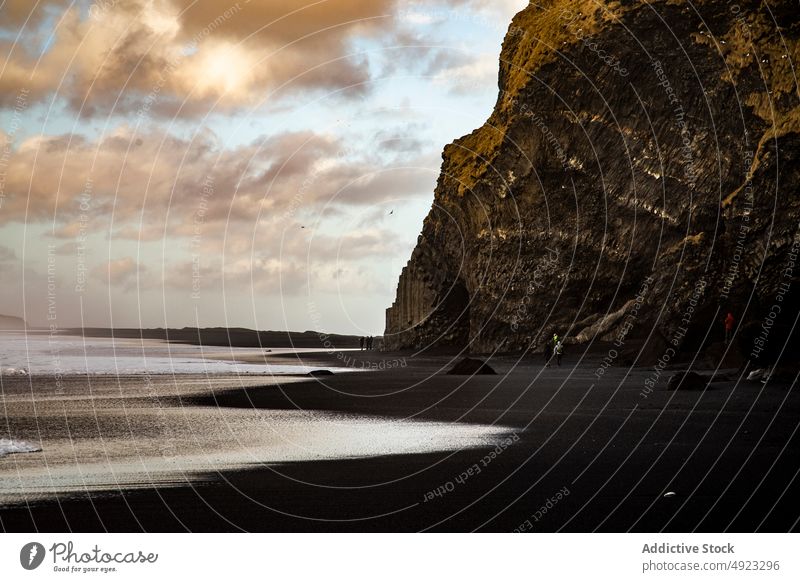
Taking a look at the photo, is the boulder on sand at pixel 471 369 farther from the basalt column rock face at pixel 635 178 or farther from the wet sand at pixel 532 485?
the wet sand at pixel 532 485

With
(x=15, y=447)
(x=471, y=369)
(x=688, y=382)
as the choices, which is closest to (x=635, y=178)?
(x=471, y=369)

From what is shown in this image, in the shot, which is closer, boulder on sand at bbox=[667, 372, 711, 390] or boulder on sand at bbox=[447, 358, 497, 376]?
boulder on sand at bbox=[667, 372, 711, 390]

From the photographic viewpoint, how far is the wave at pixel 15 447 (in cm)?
1683

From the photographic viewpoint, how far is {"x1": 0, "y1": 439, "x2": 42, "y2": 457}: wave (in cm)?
1683

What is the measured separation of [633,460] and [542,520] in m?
5.16

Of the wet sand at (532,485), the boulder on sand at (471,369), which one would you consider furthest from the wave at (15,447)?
the boulder on sand at (471,369)

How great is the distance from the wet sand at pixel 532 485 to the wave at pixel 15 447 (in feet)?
15.5

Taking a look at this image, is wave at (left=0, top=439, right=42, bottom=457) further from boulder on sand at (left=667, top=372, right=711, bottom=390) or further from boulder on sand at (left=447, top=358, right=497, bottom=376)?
boulder on sand at (left=447, top=358, right=497, bottom=376)

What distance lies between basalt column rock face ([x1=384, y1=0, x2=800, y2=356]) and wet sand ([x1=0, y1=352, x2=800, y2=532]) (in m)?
18.6

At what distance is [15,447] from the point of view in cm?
1739

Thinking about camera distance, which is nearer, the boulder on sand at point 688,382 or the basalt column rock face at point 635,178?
the boulder on sand at point 688,382

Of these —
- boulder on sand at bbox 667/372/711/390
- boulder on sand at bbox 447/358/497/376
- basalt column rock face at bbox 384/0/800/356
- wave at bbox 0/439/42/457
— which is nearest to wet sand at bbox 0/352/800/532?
boulder on sand at bbox 667/372/711/390

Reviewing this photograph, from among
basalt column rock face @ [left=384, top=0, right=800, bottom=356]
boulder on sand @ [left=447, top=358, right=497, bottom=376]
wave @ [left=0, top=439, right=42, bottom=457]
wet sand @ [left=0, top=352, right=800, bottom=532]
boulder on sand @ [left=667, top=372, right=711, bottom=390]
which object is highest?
basalt column rock face @ [left=384, top=0, right=800, bottom=356]

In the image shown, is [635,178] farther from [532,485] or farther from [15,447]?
[532,485]
